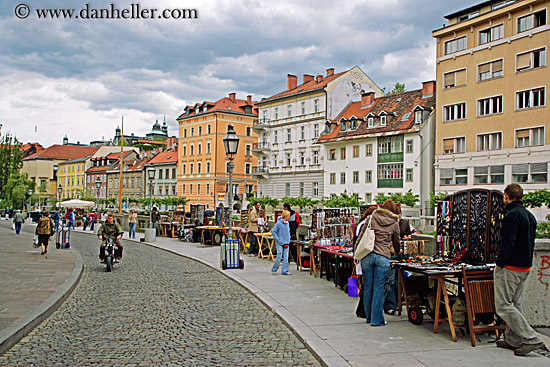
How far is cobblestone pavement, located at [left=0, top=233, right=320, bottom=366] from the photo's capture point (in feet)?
21.8

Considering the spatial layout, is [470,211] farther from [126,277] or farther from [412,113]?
[412,113]

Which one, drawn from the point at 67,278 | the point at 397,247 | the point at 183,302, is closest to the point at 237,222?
the point at 67,278

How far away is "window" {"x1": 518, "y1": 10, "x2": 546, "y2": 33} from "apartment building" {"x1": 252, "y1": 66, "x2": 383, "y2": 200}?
83.7 feet

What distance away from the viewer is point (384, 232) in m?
8.15

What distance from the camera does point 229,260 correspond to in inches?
648

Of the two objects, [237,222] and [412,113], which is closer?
[237,222]

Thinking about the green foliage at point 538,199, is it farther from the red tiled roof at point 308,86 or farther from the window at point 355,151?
the red tiled roof at point 308,86

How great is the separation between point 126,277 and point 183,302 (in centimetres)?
482

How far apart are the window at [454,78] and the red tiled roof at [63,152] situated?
109413 mm

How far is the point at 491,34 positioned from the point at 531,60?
163 inches

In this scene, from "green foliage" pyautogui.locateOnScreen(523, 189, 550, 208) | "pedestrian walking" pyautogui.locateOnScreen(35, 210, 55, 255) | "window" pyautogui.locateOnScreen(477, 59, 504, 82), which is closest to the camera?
"pedestrian walking" pyautogui.locateOnScreen(35, 210, 55, 255)

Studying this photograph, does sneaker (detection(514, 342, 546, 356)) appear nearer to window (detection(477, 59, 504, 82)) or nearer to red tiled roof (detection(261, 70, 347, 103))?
window (detection(477, 59, 504, 82))

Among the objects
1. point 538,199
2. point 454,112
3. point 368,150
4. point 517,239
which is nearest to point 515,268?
point 517,239

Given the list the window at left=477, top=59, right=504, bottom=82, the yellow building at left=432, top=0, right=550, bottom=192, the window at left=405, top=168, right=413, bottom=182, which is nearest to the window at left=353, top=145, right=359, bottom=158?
the window at left=405, top=168, right=413, bottom=182
